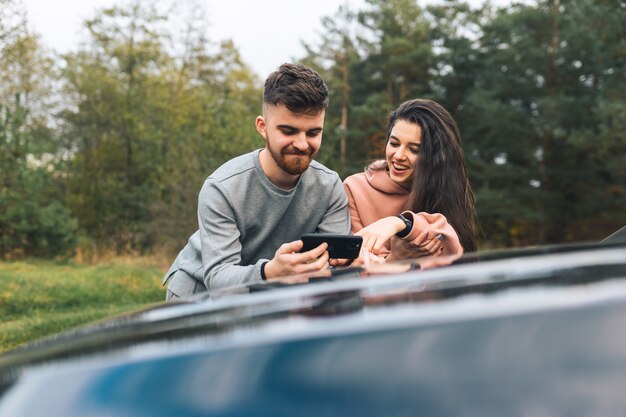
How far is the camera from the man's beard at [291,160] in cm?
321

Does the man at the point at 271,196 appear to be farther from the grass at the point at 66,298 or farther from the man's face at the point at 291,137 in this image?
the grass at the point at 66,298

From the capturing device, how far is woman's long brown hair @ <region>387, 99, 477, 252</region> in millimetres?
3990

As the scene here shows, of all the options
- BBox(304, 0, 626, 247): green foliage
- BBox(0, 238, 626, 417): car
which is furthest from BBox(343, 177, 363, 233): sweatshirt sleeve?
BBox(304, 0, 626, 247): green foliage

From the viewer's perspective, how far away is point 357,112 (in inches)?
1245

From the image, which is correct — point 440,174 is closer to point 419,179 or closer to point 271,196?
point 419,179

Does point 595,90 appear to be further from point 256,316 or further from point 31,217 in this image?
point 256,316

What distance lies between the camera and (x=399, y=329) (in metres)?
0.74

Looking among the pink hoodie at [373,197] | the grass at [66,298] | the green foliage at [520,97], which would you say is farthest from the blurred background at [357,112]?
the pink hoodie at [373,197]

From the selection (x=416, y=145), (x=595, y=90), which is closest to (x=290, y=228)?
(x=416, y=145)

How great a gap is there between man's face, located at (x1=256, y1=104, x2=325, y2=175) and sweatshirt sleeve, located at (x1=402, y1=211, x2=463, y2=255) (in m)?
0.53

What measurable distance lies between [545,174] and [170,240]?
1506 cm

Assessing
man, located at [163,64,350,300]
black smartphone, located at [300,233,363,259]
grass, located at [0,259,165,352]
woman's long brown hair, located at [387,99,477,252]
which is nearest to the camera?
black smartphone, located at [300,233,363,259]

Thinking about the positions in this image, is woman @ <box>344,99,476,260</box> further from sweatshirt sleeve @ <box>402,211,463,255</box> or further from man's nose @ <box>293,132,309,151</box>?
man's nose @ <box>293,132,309,151</box>

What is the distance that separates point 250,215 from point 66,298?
8968mm
